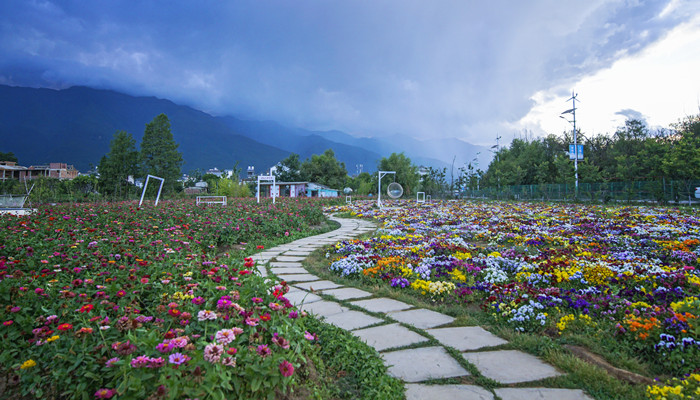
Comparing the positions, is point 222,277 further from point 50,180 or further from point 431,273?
point 50,180

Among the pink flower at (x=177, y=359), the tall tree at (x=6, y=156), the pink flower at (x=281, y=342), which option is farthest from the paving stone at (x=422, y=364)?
the tall tree at (x=6, y=156)

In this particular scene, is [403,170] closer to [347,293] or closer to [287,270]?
[287,270]

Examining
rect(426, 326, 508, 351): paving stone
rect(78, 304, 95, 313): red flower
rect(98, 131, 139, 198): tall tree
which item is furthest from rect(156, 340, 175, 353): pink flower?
rect(98, 131, 139, 198): tall tree

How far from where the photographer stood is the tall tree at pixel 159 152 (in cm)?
3603

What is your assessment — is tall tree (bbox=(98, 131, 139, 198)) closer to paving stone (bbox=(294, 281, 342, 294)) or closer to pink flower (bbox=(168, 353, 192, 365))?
paving stone (bbox=(294, 281, 342, 294))

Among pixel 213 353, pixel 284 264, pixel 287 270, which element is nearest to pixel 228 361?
pixel 213 353

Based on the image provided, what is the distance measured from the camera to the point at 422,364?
7.52 feet

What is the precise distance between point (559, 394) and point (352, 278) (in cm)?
292

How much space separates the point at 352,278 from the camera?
15.2ft

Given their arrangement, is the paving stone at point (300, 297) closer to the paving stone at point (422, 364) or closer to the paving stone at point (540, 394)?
the paving stone at point (422, 364)

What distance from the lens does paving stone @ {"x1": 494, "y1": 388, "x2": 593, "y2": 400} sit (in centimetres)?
191

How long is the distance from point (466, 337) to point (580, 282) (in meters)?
1.95

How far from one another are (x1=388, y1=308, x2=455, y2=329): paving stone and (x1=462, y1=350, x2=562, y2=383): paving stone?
59cm

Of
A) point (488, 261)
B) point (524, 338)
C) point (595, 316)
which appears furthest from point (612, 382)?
point (488, 261)
